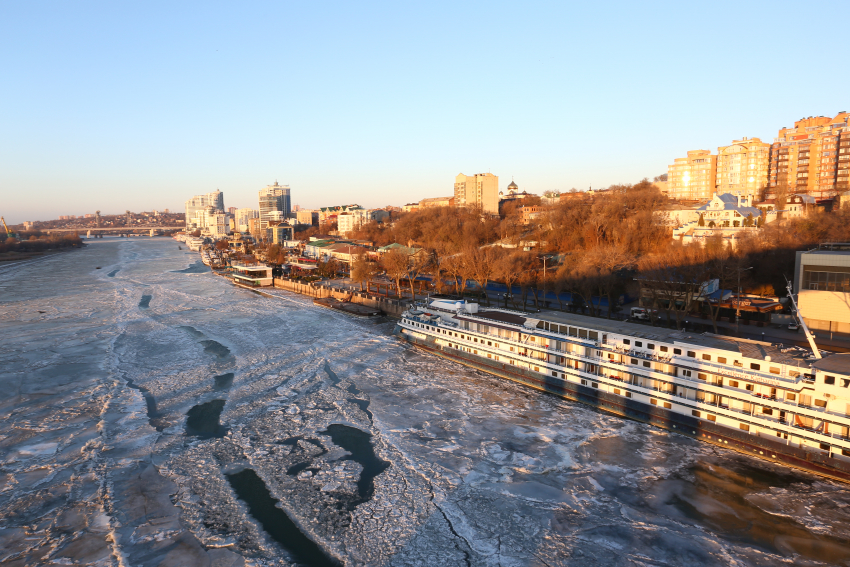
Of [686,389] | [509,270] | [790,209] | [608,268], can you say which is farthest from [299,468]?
[790,209]

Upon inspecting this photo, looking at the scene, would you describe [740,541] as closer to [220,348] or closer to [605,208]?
[220,348]

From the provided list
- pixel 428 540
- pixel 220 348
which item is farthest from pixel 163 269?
pixel 428 540

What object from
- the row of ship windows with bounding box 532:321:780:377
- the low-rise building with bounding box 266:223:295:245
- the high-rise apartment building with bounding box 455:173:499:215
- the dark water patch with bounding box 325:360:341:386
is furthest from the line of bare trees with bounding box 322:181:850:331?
the low-rise building with bounding box 266:223:295:245

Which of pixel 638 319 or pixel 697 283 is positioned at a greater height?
pixel 697 283

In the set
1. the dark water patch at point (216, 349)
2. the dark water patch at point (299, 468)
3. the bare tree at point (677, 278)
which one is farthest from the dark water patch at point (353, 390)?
the bare tree at point (677, 278)

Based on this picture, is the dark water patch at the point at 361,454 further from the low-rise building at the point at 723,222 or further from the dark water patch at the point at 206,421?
the low-rise building at the point at 723,222
